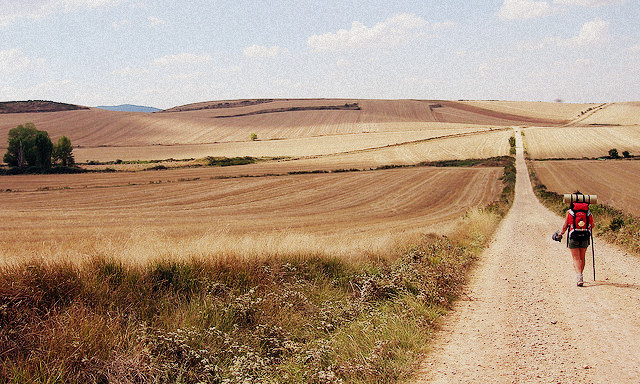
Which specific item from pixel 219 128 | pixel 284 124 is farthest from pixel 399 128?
pixel 219 128

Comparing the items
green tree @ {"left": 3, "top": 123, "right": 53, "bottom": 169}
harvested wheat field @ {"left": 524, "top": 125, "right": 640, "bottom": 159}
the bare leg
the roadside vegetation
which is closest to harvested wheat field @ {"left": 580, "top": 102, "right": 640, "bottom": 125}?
harvested wheat field @ {"left": 524, "top": 125, "right": 640, "bottom": 159}

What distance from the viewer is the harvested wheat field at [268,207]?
2380 cm

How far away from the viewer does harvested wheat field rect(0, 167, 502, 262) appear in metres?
23.8

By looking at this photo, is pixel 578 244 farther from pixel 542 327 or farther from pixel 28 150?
pixel 28 150

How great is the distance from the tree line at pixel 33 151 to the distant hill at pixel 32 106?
74.2 meters

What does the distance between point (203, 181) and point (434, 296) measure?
4678 centimetres

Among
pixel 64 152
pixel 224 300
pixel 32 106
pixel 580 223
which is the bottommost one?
pixel 224 300

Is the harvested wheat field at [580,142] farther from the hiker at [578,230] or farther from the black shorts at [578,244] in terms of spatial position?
the black shorts at [578,244]

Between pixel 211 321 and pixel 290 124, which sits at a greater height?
pixel 290 124

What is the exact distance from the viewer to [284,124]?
12912 centimetres

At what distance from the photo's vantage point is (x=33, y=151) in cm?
7088

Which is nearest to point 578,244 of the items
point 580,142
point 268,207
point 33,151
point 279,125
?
point 268,207

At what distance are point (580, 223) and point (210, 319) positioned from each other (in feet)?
25.4

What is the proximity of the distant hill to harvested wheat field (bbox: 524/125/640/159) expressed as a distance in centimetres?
12857
